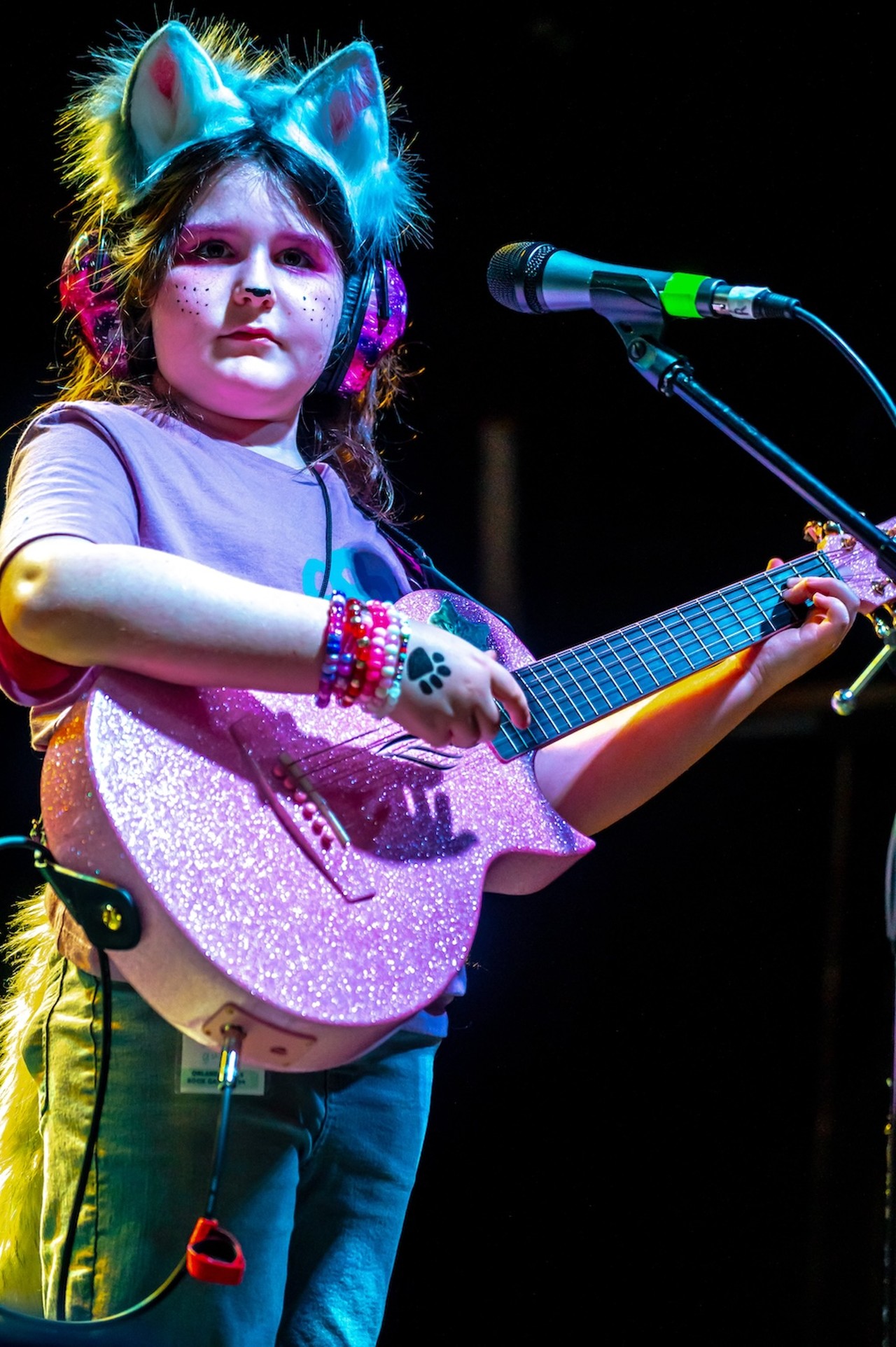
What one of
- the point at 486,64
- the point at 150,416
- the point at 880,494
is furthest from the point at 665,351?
the point at 486,64

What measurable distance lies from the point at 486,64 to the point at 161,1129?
2129 mm

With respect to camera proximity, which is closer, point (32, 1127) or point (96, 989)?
point (96, 989)

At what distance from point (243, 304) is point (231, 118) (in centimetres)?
28

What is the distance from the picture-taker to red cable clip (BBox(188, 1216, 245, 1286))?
3.62 ft

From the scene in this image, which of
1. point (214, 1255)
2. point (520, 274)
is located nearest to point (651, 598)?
point (520, 274)

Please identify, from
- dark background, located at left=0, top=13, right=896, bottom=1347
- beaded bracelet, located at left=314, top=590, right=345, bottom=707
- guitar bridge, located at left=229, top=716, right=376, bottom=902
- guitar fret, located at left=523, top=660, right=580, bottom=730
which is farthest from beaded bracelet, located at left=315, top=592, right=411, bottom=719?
dark background, located at left=0, top=13, right=896, bottom=1347

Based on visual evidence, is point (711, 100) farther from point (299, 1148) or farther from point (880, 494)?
point (299, 1148)

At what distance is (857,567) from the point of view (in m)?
1.81

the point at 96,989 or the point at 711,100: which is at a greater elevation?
the point at 711,100

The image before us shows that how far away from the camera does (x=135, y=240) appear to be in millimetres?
1582

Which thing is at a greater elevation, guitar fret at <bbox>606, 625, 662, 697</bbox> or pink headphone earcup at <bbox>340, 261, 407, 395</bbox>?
pink headphone earcup at <bbox>340, 261, 407, 395</bbox>

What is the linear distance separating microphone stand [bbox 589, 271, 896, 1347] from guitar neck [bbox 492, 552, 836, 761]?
23 centimetres

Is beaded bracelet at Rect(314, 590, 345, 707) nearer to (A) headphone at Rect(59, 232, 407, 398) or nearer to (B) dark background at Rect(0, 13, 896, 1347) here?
(A) headphone at Rect(59, 232, 407, 398)

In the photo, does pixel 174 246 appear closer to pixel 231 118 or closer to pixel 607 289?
pixel 231 118
